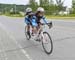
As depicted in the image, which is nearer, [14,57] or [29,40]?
[14,57]

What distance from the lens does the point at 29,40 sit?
595 inches

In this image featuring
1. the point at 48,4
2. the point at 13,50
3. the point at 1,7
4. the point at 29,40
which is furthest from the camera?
the point at 1,7

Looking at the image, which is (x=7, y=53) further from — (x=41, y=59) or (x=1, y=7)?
(x=1, y=7)

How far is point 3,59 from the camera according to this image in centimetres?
989

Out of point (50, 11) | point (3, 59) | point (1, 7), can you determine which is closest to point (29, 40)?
point (3, 59)

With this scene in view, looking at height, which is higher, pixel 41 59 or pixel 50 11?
pixel 41 59

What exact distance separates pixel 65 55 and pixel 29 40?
4902 mm

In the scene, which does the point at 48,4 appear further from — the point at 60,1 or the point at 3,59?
the point at 3,59

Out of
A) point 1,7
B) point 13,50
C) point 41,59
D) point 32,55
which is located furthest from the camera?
point 1,7

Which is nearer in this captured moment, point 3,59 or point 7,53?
point 3,59

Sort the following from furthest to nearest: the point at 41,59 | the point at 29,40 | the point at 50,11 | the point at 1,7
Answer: the point at 1,7 → the point at 50,11 → the point at 29,40 → the point at 41,59

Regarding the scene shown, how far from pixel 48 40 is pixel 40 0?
243 feet

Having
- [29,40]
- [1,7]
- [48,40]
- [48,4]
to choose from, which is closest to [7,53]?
[48,40]

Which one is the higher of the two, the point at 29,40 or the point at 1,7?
the point at 29,40
